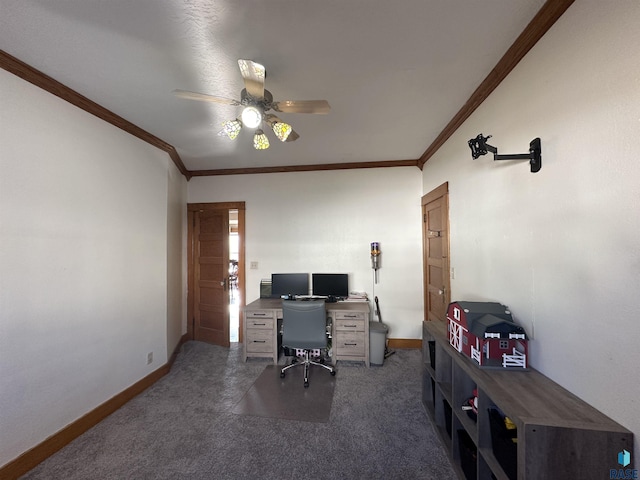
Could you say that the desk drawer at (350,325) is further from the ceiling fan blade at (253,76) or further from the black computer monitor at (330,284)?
the ceiling fan blade at (253,76)

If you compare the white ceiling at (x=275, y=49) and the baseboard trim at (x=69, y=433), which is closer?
the white ceiling at (x=275, y=49)

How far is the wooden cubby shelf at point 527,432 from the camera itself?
905mm

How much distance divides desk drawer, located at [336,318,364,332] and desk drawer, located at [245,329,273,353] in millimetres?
927

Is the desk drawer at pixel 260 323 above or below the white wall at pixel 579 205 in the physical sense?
below

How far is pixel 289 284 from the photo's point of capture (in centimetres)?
346

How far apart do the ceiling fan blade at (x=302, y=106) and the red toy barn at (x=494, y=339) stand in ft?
5.41

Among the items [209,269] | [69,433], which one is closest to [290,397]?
[69,433]

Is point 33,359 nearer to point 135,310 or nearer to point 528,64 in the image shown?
point 135,310

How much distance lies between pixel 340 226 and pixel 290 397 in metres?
2.25

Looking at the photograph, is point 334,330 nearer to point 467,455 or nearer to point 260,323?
point 260,323

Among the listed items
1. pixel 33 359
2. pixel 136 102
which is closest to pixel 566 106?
pixel 136 102

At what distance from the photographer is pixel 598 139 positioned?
0.98 meters

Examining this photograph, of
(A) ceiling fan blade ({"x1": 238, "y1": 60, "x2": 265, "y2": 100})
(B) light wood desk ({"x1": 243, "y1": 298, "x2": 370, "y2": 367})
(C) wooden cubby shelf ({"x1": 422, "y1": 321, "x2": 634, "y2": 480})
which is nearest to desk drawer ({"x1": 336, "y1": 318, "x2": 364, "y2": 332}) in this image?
(B) light wood desk ({"x1": 243, "y1": 298, "x2": 370, "y2": 367})

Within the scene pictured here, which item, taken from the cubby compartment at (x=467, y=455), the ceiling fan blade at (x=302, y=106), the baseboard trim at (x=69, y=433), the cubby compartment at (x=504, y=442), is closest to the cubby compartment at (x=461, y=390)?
the cubby compartment at (x=467, y=455)
